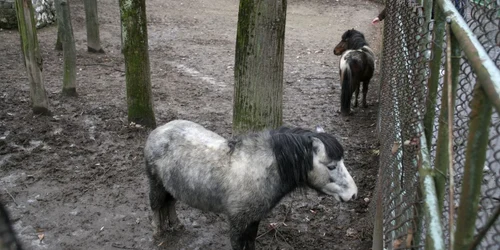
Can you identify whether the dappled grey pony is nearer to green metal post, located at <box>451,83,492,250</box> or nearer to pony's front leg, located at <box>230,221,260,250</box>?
pony's front leg, located at <box>230,221,260,250</box>

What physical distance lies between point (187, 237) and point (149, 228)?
16.9 inches

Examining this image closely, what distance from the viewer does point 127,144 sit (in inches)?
251

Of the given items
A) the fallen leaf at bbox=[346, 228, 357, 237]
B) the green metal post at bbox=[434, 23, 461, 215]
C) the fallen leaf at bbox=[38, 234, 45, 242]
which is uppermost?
the green metal post at bbox=[434, 23, 461, 215]

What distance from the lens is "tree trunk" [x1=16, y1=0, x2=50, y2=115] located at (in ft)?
21.4

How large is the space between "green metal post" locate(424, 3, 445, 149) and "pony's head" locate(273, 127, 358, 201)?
153cm

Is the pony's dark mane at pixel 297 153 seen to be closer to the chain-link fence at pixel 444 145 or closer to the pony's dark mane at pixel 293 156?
the pony's dark mane at pixel 293 156

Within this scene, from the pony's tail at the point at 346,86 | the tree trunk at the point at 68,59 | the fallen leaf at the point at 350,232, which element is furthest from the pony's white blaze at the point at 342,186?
the tree trunk at the point at 68,59

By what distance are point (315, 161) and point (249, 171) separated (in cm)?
55

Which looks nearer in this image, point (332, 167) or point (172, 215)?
point (332, 167)

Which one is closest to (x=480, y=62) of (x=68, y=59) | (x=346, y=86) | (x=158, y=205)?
(x=158, y=205)

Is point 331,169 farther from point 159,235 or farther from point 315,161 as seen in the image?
point 159,235

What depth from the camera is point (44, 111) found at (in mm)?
6977

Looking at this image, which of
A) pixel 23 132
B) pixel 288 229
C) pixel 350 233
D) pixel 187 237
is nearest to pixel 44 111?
pixel 23 132

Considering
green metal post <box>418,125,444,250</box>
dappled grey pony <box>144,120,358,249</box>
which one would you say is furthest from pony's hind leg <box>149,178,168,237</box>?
green metal post <box>418,125,444,250</box>
